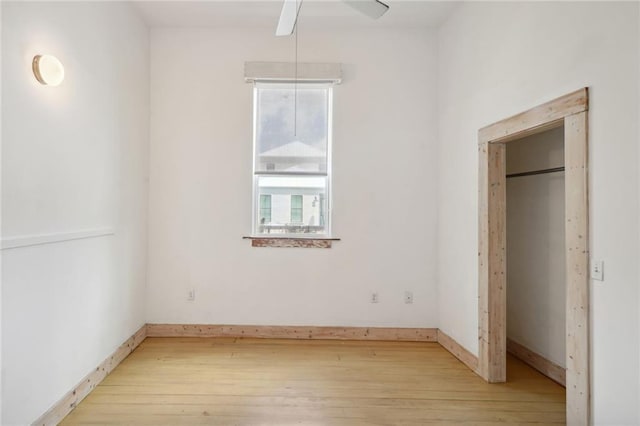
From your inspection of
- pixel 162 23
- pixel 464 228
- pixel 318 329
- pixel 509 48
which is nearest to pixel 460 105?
pixel 509 48

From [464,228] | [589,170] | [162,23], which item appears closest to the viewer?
[589,170]

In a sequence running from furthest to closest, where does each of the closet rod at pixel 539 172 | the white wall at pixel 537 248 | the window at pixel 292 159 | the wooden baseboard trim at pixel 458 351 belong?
the window at pixel 292 159 < the wooden baseboard trim at pixel 458 351 < the white wall at pixel 537 248 < the closet rod at pixel 539 172

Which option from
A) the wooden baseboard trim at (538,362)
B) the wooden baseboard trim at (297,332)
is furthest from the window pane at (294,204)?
the wooden baseboard trim at (538,362)

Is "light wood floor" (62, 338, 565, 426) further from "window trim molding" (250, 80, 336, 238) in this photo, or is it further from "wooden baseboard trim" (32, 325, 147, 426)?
"window trim molding" (250, 80, 336, 238)

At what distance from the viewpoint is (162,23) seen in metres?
3.70

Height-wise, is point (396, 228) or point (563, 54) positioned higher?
point (563, 54)

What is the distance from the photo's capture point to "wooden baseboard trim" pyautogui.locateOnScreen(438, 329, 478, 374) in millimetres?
3087

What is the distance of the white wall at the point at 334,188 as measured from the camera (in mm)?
3801

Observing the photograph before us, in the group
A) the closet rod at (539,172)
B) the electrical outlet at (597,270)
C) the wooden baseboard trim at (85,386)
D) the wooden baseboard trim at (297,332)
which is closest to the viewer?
the electrical outlet at (597,270)

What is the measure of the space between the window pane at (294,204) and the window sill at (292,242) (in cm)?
12

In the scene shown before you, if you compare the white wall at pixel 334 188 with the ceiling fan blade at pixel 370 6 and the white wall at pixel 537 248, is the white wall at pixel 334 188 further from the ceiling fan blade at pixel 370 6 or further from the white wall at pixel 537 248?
the ceiling fan blade at pixel 370 6

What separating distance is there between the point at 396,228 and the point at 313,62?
196cm

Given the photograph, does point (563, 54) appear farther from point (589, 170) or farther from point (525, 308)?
point (525, 308)

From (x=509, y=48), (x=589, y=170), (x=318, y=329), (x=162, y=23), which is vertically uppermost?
(x=162, y=23)
